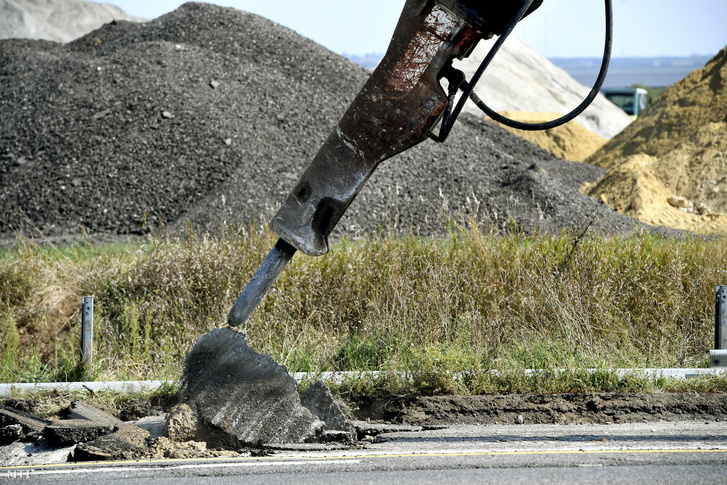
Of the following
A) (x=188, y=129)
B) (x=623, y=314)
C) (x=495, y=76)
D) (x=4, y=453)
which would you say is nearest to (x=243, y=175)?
(x=188, y=129)

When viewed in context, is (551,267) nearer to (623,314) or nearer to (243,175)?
(623,314)

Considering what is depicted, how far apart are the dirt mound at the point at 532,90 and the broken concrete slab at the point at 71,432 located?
26.6m

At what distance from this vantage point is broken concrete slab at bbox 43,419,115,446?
447 centimetres

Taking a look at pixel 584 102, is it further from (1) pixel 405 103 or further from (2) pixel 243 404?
(2) pixel 243 404

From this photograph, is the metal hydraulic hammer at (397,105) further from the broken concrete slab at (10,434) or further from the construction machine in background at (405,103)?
the broken concrete slab at (10,434)

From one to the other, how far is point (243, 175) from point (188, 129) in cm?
193

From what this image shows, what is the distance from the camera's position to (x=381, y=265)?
→ 739 centimetres

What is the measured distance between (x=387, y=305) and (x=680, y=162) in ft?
45.9

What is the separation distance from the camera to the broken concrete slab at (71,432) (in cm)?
447

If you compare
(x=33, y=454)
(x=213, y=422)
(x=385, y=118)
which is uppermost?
(x=385, y=118)

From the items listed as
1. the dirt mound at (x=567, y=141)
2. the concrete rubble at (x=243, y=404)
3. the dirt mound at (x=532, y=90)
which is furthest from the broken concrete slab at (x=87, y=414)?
the dirt mound at (x=532, y=90)

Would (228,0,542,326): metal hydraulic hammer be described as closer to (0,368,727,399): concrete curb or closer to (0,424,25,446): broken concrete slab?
(0,368,727,399): concrete curb

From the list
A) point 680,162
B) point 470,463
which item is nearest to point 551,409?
point 470,463

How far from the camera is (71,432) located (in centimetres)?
448
